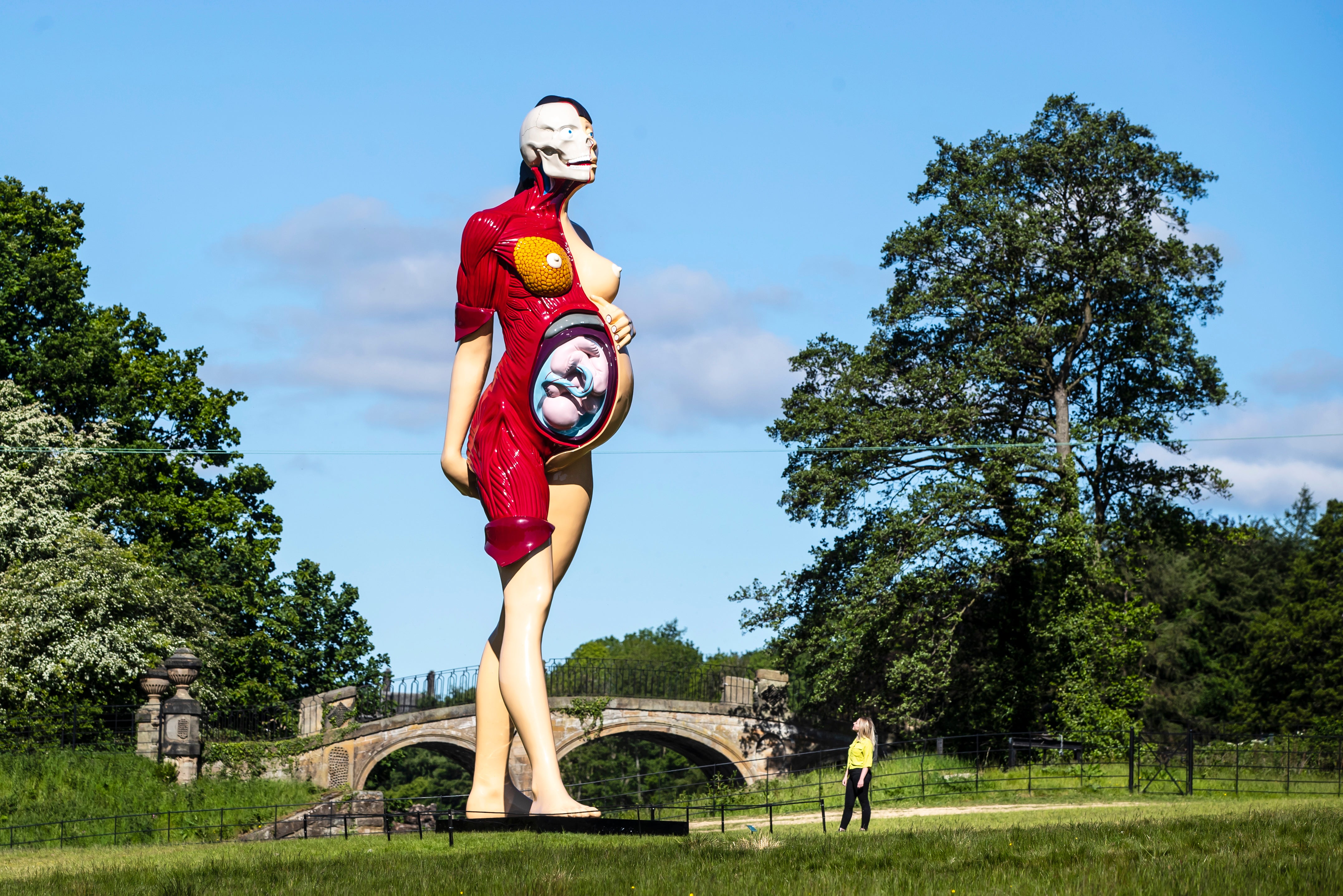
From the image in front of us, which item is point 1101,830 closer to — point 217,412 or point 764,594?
point 764,594

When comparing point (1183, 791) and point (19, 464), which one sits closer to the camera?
point (1183, 791)

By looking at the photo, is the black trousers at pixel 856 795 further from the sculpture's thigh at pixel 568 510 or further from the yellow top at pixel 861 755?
the sculpture's thigh at pixel 568 510

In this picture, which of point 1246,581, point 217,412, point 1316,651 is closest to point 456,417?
point 217,412

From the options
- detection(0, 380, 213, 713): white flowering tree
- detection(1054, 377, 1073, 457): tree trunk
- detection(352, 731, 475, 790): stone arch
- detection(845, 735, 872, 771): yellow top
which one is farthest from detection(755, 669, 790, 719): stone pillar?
detection(845, 735, 872, 771): yellow top

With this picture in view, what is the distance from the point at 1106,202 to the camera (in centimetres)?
3002

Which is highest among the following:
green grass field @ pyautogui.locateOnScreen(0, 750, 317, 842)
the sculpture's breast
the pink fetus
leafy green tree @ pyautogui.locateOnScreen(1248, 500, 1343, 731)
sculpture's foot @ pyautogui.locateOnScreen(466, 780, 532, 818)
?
the sculpture's breast

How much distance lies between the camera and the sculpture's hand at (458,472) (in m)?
14.9

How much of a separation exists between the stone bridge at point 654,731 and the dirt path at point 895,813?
30.5 ft

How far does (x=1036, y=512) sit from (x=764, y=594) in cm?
609

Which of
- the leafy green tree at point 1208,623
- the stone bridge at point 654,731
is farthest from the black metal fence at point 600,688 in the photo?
the leafy green tree at point 1208,623

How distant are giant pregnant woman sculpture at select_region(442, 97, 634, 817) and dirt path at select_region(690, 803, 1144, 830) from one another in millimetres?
4754

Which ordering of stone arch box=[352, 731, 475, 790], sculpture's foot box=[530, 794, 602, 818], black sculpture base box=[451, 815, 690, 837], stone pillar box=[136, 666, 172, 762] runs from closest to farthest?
black sculpture base box=[451, 815, 690, 837] → sculpture's foot box=[530, 794, 602, 818] → stone pillar box=[136, 666, 172, 762] → stone arch box=[352, 731, 475, 790]

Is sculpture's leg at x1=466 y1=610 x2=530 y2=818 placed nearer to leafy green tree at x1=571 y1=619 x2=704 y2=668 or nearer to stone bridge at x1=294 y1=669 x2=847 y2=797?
stone bridge at x1=294 y1=669 x2=847 y2=797

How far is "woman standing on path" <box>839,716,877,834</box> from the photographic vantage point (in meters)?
15.0
